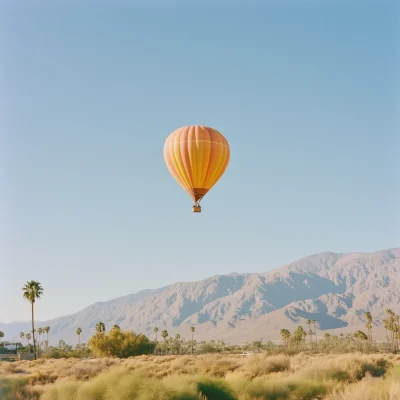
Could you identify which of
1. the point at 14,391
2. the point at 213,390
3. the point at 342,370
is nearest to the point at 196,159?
the point at 342,370

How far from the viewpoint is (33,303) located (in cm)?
8244

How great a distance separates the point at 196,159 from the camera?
1351 inches

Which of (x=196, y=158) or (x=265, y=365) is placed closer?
(x=265, y=365)

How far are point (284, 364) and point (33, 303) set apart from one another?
2290 inches

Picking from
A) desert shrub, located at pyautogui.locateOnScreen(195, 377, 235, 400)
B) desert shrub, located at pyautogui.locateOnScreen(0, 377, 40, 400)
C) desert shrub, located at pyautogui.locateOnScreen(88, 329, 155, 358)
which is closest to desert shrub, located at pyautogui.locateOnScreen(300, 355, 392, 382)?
desert shrub, located at pyautogui.locateOnScreen(195, 377, 235, 400)

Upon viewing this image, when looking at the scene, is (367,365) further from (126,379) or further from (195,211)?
(126,379)

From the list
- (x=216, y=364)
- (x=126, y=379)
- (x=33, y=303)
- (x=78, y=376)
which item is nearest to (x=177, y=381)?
(x=126, y=379)

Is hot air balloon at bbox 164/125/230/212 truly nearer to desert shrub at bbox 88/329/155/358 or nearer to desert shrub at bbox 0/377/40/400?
desert shrub at bbox 0/377/40/400

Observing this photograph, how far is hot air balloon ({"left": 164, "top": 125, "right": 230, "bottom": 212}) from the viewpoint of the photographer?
3438cm

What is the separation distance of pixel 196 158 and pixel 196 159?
0.25 ft

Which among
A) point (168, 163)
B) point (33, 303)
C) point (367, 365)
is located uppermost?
point (168, 163)

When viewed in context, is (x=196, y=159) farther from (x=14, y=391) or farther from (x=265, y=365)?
(x=14, y=391)

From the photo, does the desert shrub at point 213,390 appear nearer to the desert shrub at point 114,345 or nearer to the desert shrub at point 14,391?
the desert shrub at point 14,391

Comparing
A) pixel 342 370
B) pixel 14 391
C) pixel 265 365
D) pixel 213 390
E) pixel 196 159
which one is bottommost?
pixel 342 370
